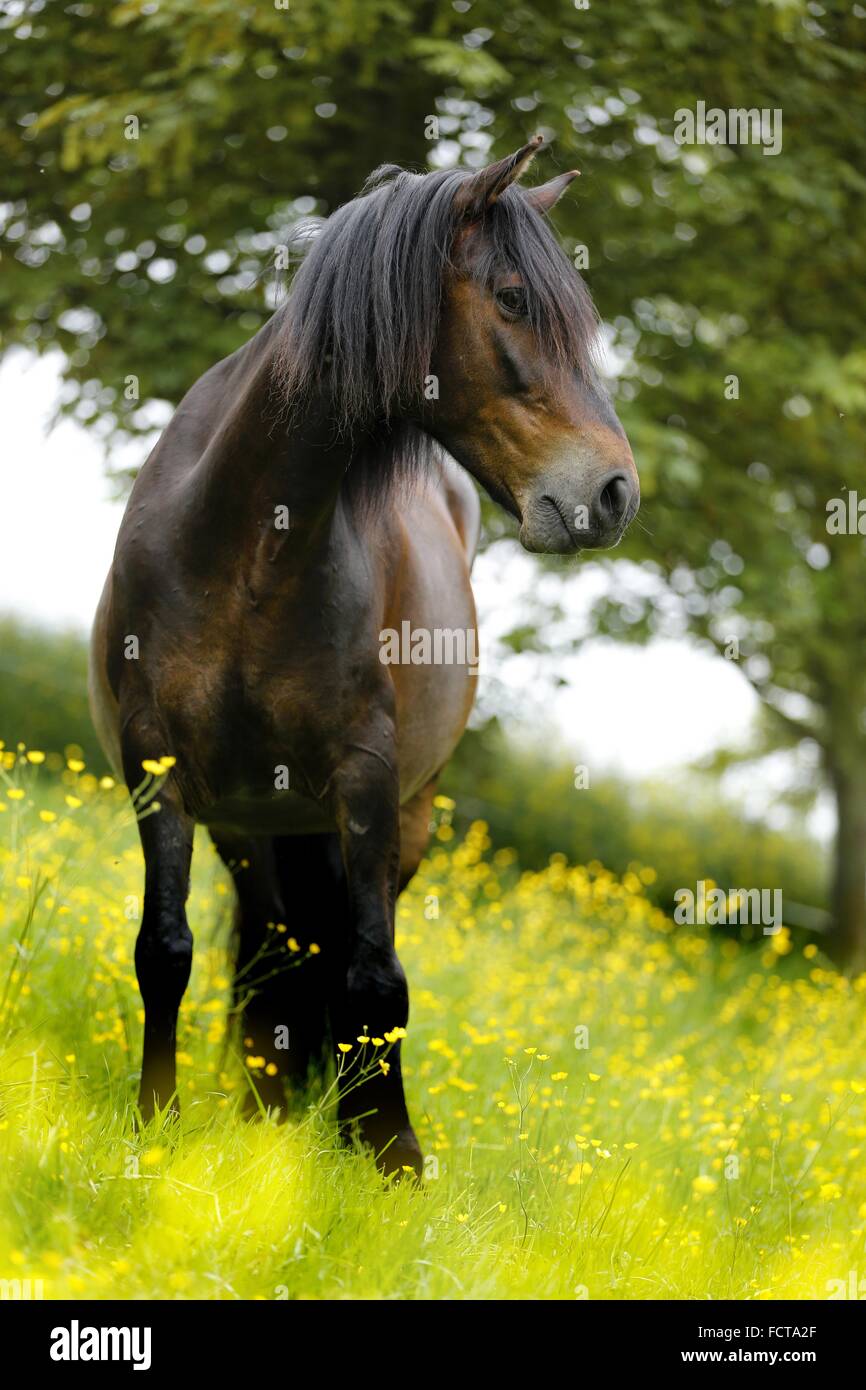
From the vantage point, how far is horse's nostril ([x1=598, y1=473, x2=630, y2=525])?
129 inches

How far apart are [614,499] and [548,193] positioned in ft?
3.36

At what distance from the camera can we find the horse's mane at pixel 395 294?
11.3 feet

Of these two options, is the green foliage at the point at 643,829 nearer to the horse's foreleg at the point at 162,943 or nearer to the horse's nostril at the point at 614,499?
the horse's foreleg at the point at 162,943

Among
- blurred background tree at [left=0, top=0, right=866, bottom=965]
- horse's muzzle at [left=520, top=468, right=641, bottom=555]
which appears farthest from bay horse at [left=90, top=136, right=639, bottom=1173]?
Result: blurred background tree at [left=0, top=0, right=866, bottom=965]

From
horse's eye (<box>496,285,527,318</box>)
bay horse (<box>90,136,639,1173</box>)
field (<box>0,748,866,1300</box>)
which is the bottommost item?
field (<box>0,748,866,1300</box>)

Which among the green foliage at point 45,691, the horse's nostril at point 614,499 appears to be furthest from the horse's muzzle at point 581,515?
the green foliage at point 45,691

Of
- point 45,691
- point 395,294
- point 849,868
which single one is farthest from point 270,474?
point 849,868

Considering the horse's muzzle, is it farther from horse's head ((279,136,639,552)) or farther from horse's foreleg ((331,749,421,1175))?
horse's foreleg ((331,749,421,1175))

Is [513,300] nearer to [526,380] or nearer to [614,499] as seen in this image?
[526,380]

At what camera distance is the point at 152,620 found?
3904 mm
